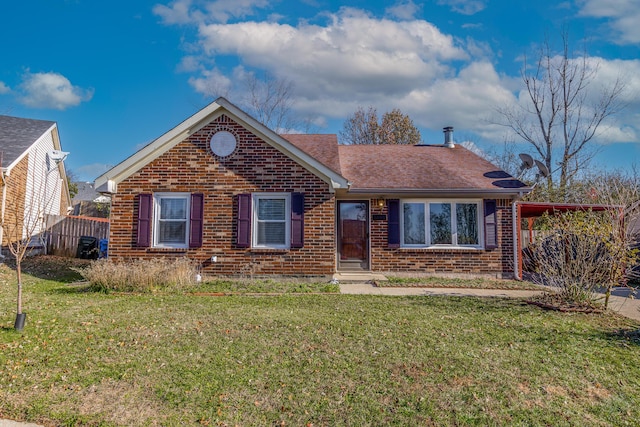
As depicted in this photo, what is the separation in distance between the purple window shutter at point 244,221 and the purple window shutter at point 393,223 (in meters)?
3.94

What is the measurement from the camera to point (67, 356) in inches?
186

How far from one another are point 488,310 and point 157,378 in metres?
5.63

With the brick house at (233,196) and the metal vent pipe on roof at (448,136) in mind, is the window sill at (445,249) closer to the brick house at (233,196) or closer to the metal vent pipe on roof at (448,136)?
the brick house at (233,196)

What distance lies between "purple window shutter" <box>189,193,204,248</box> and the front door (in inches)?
156

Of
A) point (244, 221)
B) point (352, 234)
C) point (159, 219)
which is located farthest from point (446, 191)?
point (159, 219)

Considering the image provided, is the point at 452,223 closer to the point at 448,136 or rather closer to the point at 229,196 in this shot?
the point at 448,136

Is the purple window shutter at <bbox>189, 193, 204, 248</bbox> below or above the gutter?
below

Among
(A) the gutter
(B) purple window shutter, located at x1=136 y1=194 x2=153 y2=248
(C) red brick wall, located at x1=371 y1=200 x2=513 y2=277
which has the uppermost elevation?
(A) the gutter

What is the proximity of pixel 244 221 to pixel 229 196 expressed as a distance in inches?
30.7

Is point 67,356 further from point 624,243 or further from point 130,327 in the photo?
point 624,243

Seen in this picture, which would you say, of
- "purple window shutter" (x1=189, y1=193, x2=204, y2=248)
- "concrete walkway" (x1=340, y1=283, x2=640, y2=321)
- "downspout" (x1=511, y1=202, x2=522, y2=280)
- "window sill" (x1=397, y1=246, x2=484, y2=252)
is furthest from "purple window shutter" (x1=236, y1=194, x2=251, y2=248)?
"downspout" (x1=511, y1=202, x2=522, y2=280)

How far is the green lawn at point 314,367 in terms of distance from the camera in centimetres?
363

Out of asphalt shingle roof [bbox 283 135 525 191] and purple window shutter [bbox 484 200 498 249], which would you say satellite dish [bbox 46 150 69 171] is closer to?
asphalt shingle roof [bbox 283 135 525 191]

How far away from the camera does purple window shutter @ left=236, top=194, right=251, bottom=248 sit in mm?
10672
